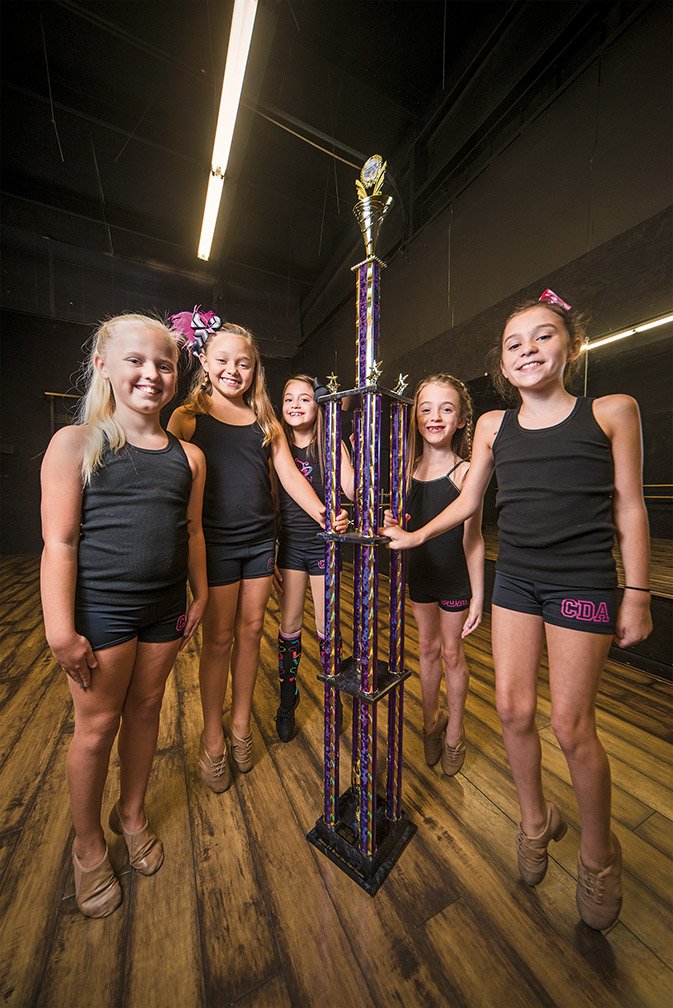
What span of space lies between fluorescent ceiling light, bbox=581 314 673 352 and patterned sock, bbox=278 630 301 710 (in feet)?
9.08

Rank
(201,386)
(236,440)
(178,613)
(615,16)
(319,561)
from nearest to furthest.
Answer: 1. (178,613)
2. (236,440)
3. (201,386)
4. (319,561)
5. (615,16)

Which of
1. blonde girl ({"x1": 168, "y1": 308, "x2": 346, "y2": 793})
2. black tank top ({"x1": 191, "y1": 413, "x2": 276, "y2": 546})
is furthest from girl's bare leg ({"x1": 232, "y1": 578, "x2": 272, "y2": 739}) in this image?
black tank top ({"x1": 191, "y1": 413, "x2": 276, "y2": 546})

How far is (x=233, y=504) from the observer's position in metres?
1.43

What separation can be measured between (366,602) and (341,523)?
0.78 feet

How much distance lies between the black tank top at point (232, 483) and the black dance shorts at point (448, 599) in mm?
686

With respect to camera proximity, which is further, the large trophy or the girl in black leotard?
the girl in black leotard

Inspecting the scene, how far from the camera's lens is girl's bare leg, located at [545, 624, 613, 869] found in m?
0.96

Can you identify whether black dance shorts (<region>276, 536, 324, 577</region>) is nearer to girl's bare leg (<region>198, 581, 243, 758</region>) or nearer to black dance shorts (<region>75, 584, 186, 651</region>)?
girl's bare leg (<region>198, 581, 243, 758</region>)

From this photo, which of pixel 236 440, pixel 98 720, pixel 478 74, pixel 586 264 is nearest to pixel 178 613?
pixel 98 720

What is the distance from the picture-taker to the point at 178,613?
1163 mm

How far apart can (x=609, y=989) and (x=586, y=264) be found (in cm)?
389

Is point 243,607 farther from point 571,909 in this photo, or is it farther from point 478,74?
point 478,74

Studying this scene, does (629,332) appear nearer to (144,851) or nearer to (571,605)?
(571,605)

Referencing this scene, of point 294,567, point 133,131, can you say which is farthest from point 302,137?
point 294,567
